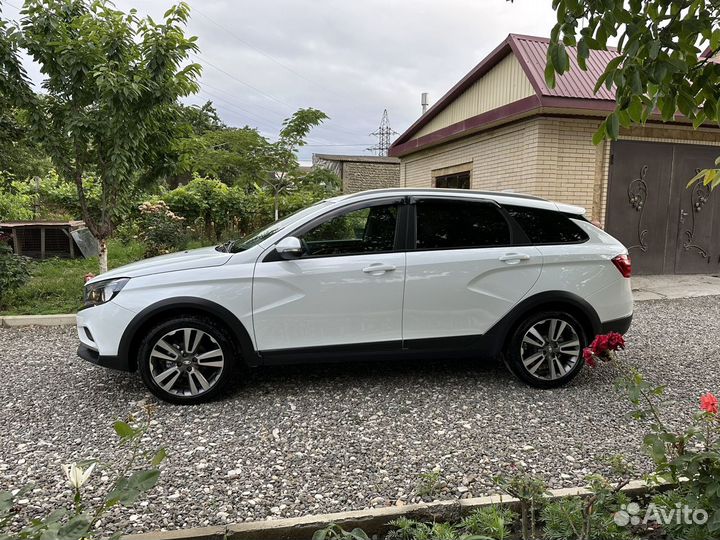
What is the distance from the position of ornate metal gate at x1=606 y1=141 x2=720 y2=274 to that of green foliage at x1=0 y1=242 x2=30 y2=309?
9.47 m

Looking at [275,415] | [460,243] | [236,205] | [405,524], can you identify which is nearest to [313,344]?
[275,415]

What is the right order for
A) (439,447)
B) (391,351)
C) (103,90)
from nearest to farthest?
(439,447) < (391,351) < (103,90)

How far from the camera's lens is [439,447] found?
3.12m

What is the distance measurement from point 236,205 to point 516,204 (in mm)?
9943

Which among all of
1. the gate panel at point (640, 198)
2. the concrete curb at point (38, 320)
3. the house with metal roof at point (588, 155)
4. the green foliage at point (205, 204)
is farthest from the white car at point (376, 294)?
the green foliage at point (205, 204)

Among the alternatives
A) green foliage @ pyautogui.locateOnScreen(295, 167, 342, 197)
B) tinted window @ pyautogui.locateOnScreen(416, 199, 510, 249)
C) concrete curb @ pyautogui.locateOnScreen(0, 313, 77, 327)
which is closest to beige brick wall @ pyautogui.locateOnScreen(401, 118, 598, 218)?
green foliage @ pyautogui.locateOnScreen(295, 167, 342, 197)

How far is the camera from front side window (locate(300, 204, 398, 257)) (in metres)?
3.88

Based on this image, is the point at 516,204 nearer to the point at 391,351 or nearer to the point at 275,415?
the point at 391,351

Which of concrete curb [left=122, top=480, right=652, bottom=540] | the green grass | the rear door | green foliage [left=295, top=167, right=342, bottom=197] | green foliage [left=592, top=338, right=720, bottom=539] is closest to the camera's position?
green foliage [left=592, top=338, right=720, bottom=539]

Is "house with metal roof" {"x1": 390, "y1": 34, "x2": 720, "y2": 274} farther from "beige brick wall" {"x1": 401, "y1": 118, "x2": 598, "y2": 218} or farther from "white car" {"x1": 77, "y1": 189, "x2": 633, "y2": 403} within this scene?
"white car" {"x1": 77, "y1": 189, "x2": 633, "y2": 403}

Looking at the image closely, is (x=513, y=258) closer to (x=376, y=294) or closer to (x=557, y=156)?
(x=376, y=294)

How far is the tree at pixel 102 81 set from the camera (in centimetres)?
575

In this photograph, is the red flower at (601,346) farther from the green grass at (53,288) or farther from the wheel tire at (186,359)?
the green grass at (53,288)

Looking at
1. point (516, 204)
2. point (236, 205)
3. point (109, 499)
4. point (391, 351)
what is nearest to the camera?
point (109, 499)
